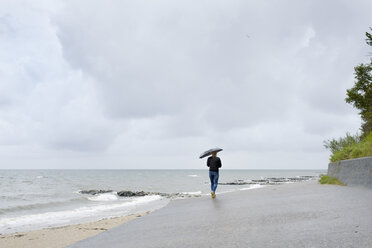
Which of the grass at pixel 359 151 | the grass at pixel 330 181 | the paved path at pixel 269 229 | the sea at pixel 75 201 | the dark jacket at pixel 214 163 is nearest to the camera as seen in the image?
the paved path at pixel 269 229

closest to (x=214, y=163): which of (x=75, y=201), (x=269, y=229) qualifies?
(x=269, y=229)

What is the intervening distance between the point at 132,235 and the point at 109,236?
2.07ft

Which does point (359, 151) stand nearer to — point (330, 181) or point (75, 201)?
point (330, 181)

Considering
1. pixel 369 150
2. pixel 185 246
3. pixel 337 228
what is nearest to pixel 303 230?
pixel 337 228

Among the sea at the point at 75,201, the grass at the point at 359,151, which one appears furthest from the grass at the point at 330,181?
the sea at the point at 75,201

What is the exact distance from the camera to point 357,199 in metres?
7.74

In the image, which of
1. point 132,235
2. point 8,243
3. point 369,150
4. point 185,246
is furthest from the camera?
point 369,150

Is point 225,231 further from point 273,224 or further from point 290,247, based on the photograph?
point 290,247

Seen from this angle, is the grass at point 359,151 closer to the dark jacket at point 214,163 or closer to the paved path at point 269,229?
the paved path at point 269,229

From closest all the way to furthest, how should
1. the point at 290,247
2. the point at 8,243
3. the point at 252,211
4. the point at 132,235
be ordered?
the point at 290,247, the point at 132,235, the point at 252,211, the point at 8,243

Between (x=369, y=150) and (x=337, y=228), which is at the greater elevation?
(x=369, y=150)

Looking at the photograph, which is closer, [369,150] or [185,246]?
[185,246]

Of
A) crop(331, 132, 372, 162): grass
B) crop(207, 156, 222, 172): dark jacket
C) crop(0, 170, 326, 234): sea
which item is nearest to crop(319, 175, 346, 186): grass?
crop(331, 132, 372, 162): grass

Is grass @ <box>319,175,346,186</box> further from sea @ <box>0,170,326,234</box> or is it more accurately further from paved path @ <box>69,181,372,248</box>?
paved path @ <box>69,181,372,248</box>
